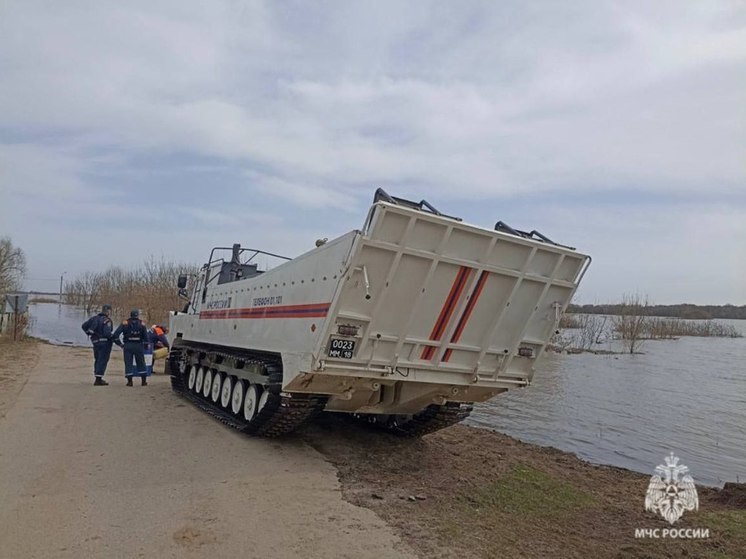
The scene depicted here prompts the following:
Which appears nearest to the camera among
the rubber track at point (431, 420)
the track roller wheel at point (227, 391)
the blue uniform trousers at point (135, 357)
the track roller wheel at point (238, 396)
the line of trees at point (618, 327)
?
the rubber track at point (431, 420)

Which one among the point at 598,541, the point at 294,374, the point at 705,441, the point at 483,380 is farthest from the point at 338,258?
the point at 705,441

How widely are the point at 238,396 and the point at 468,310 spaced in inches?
161

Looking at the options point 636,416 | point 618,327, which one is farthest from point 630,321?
point 636,416

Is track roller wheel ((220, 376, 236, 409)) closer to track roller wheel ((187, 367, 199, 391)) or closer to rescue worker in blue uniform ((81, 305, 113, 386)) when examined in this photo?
track roller wheel ((187, 367, 199, 391))

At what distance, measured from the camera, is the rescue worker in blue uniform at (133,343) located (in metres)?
13.2

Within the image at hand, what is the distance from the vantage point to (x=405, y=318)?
644 centimetres

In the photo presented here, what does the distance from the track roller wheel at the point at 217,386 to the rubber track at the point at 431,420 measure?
10.0 feet

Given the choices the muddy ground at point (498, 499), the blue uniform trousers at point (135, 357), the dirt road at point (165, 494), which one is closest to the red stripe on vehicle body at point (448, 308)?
the muddy ground at point (498, 499)

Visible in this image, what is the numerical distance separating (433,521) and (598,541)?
4.63 feet

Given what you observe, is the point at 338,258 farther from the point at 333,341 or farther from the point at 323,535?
the point at 323,535

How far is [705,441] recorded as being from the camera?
13508 mm

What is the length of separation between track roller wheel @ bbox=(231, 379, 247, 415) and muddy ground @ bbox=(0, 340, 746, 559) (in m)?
0.51

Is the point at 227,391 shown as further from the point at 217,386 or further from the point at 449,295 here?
the point at 449,295

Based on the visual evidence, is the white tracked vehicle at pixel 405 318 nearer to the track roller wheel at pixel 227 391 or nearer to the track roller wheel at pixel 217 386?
the track roller wheel at pixel 227 391
